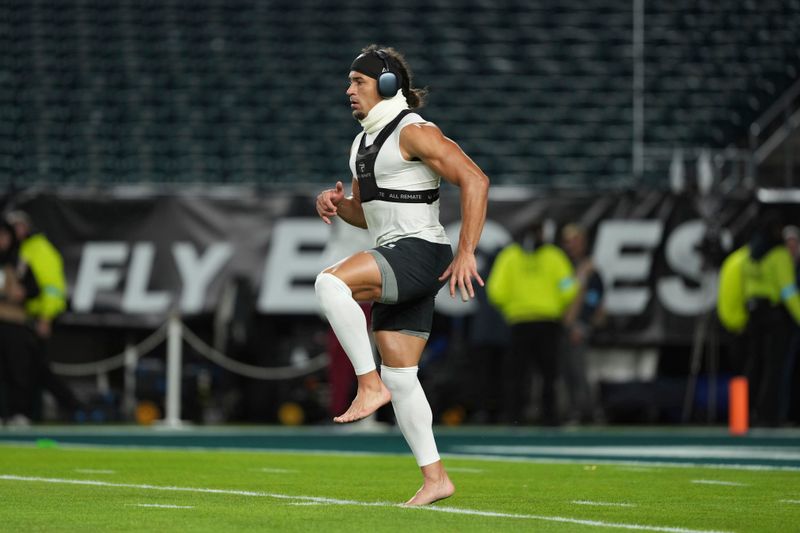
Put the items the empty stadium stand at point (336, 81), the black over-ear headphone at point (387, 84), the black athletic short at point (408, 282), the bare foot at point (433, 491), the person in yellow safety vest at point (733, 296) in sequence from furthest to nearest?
the empty stadium stand at point (336, 81)
the person in yellow safety vest at point (733, 296)
the black over-ear headphone at point (387, 84)
the bare foot at point (433, 491)
the black athletic short at point (408, 282)

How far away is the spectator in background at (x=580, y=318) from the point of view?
642 inches

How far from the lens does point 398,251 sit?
6555 mm

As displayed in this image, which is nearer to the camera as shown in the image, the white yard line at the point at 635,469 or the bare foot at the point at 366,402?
the bare foot at the point at 366,402

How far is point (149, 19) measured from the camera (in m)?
20.9

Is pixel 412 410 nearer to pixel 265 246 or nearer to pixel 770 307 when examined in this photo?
pixel 770 307

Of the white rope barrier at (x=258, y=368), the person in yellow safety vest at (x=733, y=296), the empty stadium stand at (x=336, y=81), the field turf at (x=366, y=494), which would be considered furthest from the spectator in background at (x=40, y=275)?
the person in yellow safety vest at (x=733, y=296)

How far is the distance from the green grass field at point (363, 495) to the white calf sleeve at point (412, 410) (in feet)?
0.75

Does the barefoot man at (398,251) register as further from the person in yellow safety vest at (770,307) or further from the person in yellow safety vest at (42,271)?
the person in yellow safety vest at (770,307)

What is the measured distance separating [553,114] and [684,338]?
463cm

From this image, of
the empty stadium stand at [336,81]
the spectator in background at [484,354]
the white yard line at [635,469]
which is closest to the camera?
the white yard line at [635,469]

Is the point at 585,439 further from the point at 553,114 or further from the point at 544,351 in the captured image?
the point at 553,114

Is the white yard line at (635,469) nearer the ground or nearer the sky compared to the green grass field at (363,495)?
nearer the ground

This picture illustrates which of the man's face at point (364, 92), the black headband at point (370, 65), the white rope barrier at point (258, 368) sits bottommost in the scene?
the white rope barrier at point (258, 368)

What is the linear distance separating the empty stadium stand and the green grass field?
9176 mm
